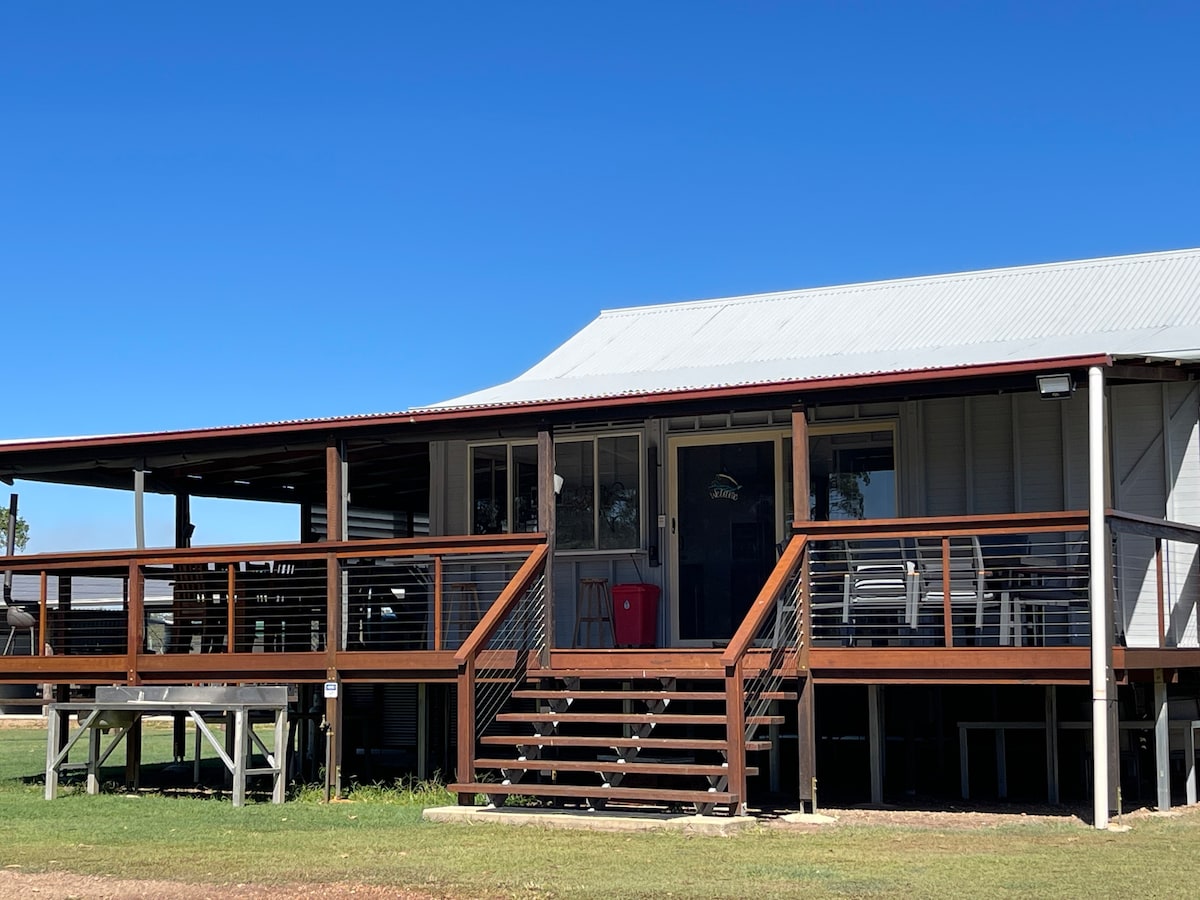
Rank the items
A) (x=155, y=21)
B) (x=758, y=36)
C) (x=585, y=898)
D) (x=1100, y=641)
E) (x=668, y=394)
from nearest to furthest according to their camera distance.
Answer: (x=585, y=898)
(x=1100, y=641)
(x=668, y=394)
(x=155, y=21)
(x=758, y=36)

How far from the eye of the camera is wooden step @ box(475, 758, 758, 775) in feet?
34.9

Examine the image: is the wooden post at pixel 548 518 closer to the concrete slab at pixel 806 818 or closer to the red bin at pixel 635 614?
the red bin at pixel 635 614

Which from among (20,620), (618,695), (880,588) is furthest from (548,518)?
(20,620)

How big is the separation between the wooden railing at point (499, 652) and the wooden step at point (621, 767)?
32 centimetres

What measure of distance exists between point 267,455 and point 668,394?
550 centimetres

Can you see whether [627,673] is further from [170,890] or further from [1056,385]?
[170,890]

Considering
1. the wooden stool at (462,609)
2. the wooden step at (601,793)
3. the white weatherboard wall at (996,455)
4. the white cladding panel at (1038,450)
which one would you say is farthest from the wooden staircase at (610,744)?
the white cladding panel at (1038,450)

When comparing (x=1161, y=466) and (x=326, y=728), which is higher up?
(x=1161, y=466)

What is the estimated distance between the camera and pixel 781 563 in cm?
1148

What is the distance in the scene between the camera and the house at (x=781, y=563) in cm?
1133

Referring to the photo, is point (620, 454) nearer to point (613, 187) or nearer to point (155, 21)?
point (155, 21)

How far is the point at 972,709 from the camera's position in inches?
534

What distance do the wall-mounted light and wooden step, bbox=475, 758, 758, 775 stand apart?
3.37 m

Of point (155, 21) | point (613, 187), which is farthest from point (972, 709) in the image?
point (613, 187)
